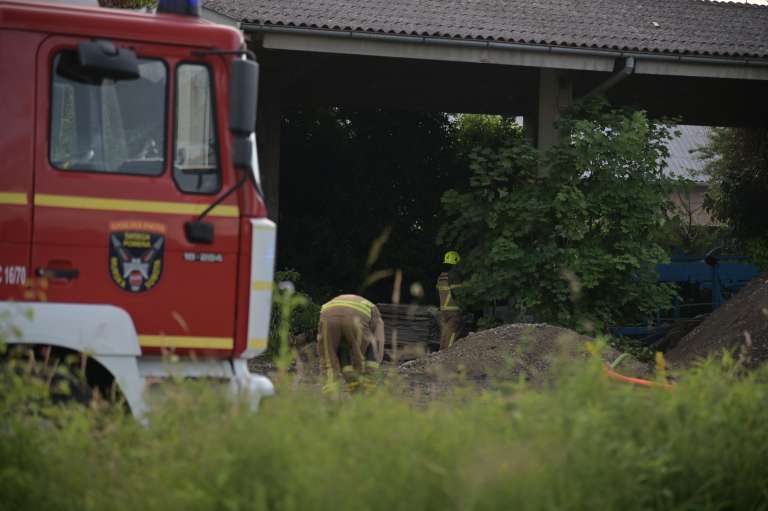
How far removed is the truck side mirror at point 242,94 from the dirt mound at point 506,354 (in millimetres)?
6353

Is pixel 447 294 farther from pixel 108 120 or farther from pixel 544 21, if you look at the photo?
pixel 108 120

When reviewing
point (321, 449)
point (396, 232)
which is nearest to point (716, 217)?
point (396, 232)

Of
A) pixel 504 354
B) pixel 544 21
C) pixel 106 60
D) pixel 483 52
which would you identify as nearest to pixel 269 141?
pixel 483 52

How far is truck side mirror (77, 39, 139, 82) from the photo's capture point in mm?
5832

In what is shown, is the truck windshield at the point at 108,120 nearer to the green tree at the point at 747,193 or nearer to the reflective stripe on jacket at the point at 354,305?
the reflective stripe on jacket at the point at 354,305

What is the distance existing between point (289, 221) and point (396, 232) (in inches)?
80.8

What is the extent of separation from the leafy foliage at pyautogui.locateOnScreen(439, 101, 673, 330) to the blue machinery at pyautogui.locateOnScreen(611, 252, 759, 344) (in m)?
3.85

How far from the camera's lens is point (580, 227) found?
1435 cm

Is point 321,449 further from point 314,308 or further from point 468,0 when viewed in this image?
point 468,0

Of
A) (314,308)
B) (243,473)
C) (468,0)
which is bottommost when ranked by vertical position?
(314,308)

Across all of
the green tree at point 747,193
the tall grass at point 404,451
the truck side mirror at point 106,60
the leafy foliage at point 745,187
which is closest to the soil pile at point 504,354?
the truck side mirror at point 106,60

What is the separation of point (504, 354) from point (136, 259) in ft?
23.1

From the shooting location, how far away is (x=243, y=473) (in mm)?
4195

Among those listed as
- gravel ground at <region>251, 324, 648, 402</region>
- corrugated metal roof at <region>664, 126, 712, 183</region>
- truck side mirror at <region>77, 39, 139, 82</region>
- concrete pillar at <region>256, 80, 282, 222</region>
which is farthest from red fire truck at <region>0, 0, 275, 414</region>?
corrugated metal roof at <region>664, 126, 712, 183</region>
